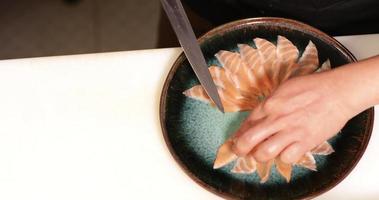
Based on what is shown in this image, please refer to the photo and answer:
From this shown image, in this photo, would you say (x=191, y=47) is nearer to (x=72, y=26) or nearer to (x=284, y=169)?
(x=284, y=169)

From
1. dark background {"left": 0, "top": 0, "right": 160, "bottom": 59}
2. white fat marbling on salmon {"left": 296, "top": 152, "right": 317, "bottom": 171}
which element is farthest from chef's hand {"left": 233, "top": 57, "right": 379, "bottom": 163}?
dark background {"left": 0, "top": 0, "right": 160, "bottom": 59}

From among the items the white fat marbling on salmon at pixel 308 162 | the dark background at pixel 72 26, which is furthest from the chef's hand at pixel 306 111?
the dark background at pixel 72 26

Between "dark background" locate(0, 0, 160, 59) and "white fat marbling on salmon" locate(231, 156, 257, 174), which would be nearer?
"white fat marbling on salmon" locate(231, 156, 257, 174)

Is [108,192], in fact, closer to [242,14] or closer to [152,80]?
[152,80]

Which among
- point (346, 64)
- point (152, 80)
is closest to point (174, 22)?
point (152, 80)

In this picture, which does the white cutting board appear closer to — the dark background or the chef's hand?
the chef's hand

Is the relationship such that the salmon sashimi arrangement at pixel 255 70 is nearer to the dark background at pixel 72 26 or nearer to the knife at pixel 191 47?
the knife at pixel 191 47
